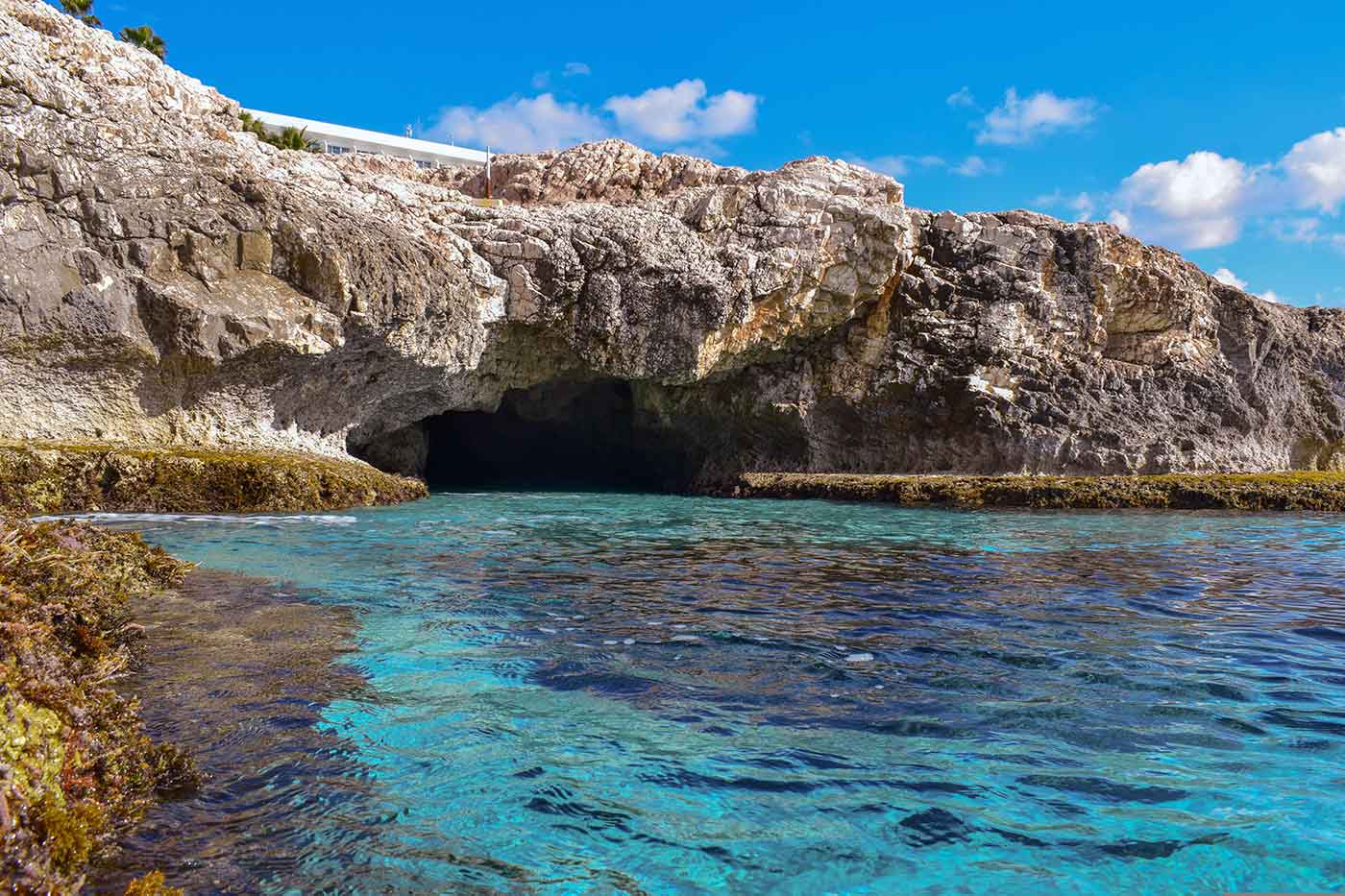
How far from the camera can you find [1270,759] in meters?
6.17

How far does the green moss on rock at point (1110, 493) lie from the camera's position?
31.3 m

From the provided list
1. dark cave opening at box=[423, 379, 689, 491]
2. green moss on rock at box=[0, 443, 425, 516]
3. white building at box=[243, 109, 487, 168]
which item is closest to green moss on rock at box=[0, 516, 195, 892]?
green moss on rock at box=[0, 443, 425, 516]

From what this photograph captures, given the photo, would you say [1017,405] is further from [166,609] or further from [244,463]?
[166,609]

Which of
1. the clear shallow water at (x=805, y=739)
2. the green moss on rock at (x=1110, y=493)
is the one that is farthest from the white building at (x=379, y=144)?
the clear shallow water at (x=805, y=739)

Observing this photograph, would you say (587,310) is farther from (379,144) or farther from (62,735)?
(379,144)

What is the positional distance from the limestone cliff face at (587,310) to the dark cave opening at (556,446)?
2.78 feet

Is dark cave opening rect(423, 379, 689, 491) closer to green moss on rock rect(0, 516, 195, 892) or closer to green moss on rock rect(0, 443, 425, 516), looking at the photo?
green moss on rock rect(0, 443, 425, 516)

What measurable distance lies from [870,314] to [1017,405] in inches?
296

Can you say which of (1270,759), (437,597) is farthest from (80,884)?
(437,597)

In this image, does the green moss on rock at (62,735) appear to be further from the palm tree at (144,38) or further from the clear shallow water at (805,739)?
the palm tree at (144,38)

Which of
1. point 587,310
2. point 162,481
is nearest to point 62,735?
point 162,481

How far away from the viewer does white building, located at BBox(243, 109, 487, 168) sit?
6862cm

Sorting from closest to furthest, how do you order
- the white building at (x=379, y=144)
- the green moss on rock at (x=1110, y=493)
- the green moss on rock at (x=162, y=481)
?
the green moss on rock at (x=162, y=481) < the green moss on rock at (x=1110, y=493) < the white building at (x=379, y=144)

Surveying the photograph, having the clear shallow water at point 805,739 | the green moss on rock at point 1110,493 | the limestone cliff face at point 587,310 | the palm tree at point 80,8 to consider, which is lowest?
the clear shallow water at point 805,739
